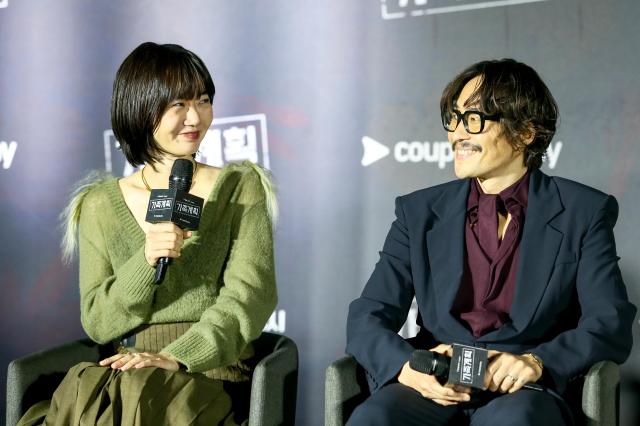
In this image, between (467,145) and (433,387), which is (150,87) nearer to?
(467,145)

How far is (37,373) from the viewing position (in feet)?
9.04

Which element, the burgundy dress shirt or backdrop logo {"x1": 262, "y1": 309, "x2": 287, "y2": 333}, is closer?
the burgundy dress shirt

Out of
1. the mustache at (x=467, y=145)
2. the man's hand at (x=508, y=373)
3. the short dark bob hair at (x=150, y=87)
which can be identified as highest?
the short dark bob hair at (x=150, y=87)

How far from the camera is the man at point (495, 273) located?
252 cm

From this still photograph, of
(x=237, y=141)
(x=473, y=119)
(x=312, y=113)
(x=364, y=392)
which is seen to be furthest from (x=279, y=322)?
(x=473, y=119)

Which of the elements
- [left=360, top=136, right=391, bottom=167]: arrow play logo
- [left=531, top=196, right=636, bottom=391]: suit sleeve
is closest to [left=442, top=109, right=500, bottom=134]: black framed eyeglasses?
[left=531, top=196, right=636, bottom=391]: suit sleeve

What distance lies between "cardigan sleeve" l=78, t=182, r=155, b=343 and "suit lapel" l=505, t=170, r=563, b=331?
40.9 inches

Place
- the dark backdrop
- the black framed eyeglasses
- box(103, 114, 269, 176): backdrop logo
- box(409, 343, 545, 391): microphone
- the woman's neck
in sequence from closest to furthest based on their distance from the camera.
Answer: box(409, 343, 545, 391): microphone → the black framed eyeglasses → the woman's neck → the dark backdrop → box(103, 114, 269, 176): backdrop logo

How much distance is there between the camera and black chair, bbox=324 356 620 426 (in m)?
2.41

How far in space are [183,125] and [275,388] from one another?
0.83 meters

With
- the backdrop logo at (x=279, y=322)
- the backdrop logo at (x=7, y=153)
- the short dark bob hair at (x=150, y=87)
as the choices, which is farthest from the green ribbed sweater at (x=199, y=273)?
the backdrop logo at (x=7, y=153)

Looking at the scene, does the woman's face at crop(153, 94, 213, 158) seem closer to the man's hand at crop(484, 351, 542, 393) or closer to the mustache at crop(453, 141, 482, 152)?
the mustache at crop(453, 141, 482, 152)

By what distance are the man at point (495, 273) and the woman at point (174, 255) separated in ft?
1.15

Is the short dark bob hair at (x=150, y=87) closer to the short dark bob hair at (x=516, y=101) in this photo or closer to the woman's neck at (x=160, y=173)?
the woman's neck at (x=160, y=173)
